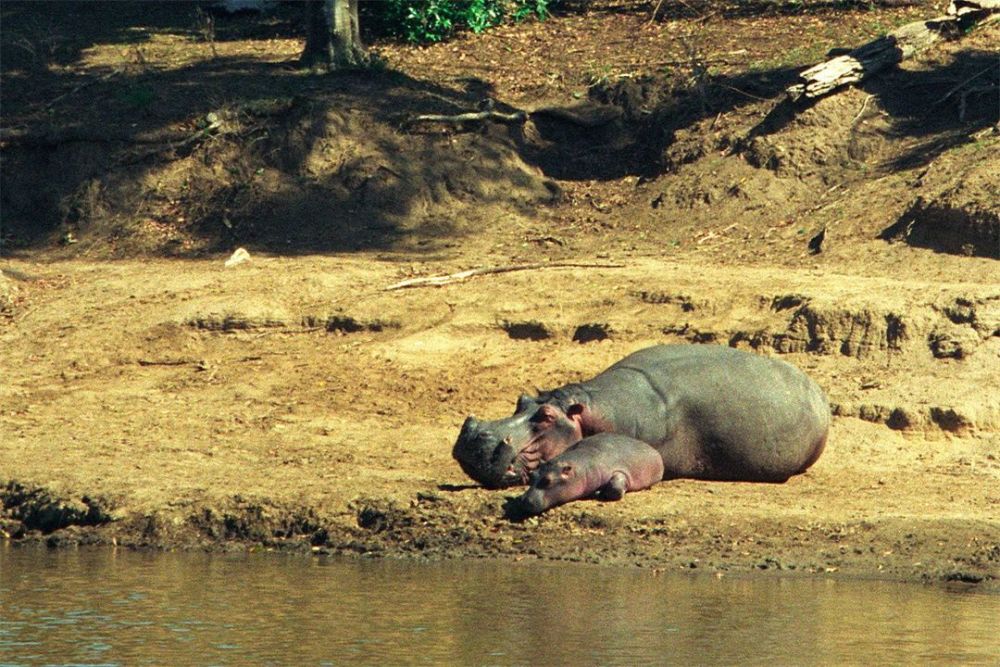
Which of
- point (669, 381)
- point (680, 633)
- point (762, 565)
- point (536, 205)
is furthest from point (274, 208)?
point (680, 633)

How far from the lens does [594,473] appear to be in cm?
997

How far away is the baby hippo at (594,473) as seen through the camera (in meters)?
9.81

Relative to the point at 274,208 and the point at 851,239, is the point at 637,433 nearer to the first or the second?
the point at 851,239

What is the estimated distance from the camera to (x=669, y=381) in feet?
35.1

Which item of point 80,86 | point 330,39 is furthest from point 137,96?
point 330,39

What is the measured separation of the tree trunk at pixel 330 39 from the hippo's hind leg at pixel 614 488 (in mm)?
9607

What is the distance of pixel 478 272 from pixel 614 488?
4639 mm

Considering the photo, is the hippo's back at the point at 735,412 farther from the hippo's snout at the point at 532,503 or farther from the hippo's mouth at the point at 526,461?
the hippo's snout at the point at 532,503

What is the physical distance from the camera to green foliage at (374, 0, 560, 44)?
19938mm

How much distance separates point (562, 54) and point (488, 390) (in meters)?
7.59

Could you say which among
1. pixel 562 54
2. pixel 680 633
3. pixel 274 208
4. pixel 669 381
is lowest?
pixel 680 633

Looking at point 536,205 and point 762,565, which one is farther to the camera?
point 536,205

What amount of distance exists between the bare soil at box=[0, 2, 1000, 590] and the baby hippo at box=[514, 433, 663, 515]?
0.11 metres

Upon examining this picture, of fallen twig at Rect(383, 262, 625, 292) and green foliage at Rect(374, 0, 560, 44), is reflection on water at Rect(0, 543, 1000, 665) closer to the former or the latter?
fallen twig at Rect(383, 262, 625, 292)
